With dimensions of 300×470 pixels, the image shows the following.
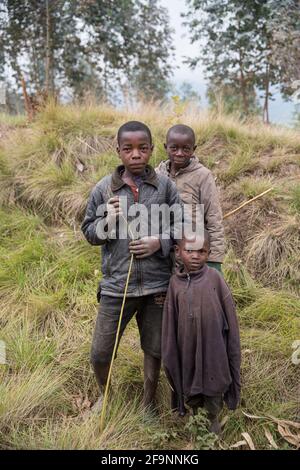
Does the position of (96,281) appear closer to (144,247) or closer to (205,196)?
(205,196)

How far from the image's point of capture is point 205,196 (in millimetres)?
2807

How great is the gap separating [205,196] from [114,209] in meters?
0.88

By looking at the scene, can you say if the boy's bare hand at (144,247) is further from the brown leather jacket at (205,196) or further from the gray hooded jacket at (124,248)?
the brown leather jacket at (205,196)

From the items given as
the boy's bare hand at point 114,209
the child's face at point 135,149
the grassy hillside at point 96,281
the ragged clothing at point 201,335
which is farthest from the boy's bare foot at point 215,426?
the child's face at point 135,149

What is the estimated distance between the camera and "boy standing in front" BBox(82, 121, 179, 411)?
2.26 m

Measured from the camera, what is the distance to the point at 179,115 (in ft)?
18.9

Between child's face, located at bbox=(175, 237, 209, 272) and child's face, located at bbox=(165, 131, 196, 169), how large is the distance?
82 centimetres

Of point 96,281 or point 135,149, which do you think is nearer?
point 135,149

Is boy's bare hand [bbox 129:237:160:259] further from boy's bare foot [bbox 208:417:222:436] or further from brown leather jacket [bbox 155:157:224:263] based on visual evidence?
boy's bare foot [bbox 208:417:222:436]

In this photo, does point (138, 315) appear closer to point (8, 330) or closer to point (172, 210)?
point (172, 210)

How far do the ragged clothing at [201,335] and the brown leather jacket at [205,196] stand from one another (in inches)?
23.3

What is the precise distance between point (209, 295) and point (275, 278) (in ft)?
6.36

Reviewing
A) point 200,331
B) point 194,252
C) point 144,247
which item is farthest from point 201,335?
point 144,247

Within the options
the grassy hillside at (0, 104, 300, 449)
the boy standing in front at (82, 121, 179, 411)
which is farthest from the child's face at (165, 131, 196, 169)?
the grassy hillside at (0, 104, 300, 449)
